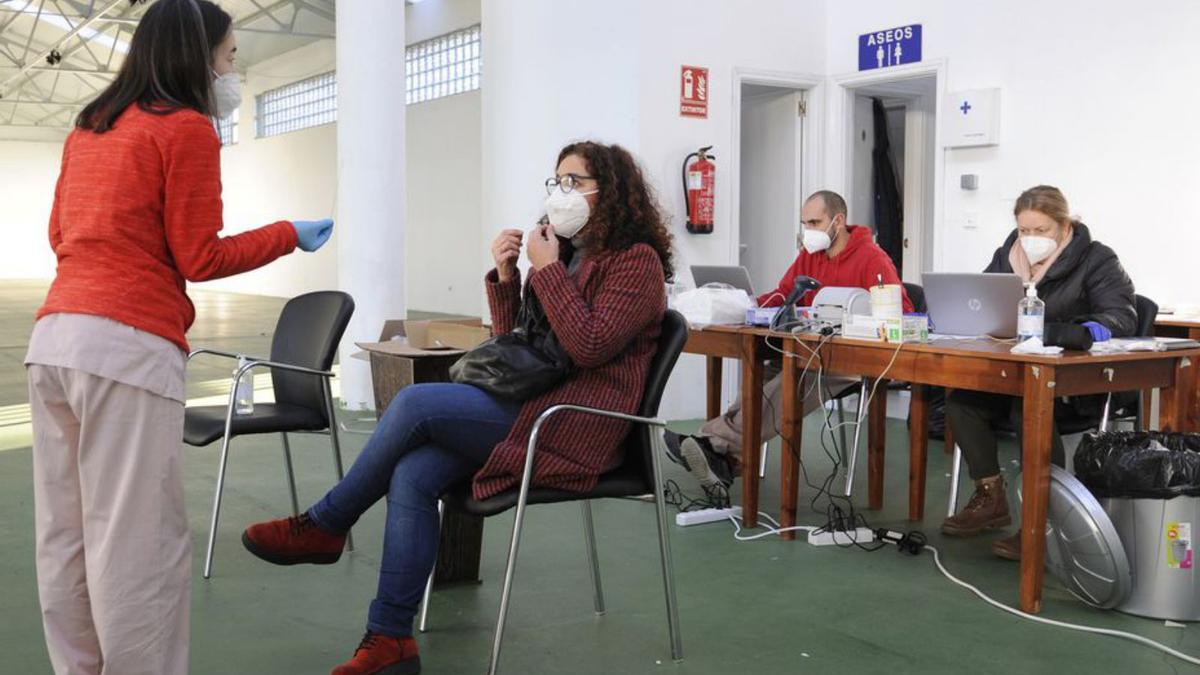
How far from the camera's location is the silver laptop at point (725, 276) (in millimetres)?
4613

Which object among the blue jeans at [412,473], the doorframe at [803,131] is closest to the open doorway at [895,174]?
the doorframe at [803,131]

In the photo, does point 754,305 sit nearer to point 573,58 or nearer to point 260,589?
point 260,589

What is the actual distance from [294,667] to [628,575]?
1.06m

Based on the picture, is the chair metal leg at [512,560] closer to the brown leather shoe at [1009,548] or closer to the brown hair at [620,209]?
the brown hair at [620,209]

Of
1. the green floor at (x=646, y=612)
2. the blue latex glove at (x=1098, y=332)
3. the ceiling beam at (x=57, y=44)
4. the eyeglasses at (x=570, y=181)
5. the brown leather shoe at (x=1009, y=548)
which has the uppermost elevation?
the ceiling beam at (x=57, y=44)

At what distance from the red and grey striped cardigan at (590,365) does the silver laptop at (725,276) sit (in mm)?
2023

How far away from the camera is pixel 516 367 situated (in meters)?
2.49

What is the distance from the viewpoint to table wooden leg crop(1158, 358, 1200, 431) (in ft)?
10.9

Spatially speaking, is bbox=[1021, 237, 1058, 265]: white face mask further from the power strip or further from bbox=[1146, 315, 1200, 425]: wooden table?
bbox=[1146, 315, 1200, 425]: wooden table

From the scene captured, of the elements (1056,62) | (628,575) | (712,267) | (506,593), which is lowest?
(628,575)

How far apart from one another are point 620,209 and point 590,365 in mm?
397

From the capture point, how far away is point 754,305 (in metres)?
4.19

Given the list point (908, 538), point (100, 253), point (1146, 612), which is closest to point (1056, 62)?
point (908, 538)

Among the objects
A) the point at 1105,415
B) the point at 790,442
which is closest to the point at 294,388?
the point at 790,442
